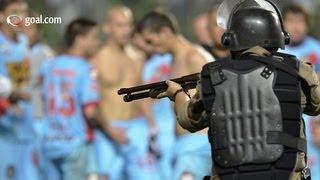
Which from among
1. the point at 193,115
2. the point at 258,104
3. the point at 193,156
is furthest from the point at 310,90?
the point at 193,156

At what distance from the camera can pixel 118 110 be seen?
992cm

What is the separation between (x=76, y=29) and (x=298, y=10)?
1892 millimetres

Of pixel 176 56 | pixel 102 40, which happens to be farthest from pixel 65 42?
pixel 176 56

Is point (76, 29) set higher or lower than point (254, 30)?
higher

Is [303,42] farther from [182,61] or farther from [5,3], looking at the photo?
[5,3]

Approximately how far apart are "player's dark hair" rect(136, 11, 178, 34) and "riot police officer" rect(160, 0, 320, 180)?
4.37 m

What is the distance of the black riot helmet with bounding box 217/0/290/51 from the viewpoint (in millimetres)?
5441

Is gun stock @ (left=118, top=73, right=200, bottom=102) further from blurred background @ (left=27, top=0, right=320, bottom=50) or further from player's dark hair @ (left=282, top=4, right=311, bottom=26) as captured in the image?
player's dark hair @ (left=282, top=4, right=311, bottom=26)

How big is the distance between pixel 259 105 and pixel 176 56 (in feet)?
14.7

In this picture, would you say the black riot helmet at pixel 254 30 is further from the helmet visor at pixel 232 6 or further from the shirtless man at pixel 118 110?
the shirtless man at pixel 118 110

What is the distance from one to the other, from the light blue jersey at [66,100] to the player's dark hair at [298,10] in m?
1.71

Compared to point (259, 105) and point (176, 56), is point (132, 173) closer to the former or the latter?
point (176, 56)

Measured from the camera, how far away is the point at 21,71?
10008mm

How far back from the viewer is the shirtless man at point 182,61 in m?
9.22
